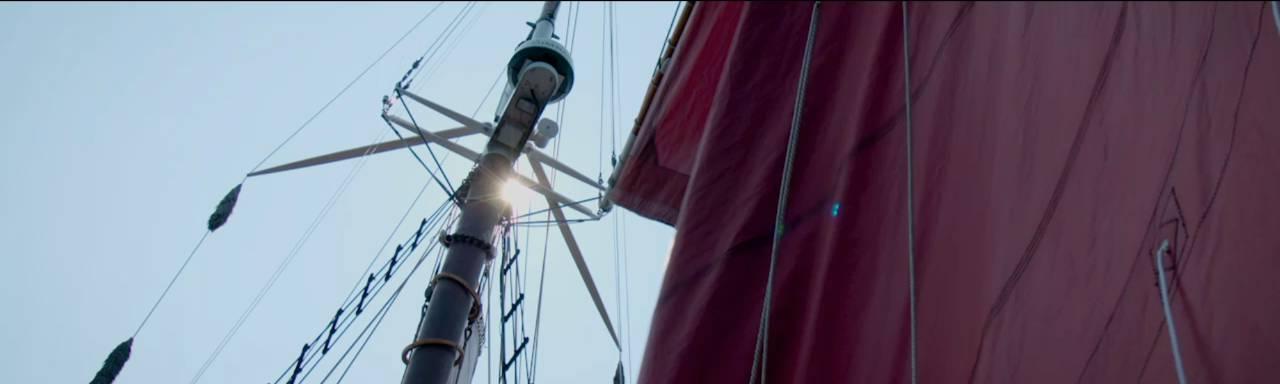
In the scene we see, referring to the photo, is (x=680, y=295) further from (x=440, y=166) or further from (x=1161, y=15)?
(x=440, y=166)

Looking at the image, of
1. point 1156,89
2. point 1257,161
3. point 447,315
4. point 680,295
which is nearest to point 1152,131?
point 1156,89

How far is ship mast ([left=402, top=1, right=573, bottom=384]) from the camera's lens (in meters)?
4.84

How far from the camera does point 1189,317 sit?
206cm

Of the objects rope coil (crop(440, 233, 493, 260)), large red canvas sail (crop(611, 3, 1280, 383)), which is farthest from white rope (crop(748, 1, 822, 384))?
rope coil (crop(440, 233, 493, 260))

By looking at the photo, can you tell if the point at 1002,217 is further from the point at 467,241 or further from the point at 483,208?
the point at 483,208

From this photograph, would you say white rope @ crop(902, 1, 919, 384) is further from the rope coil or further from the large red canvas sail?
the rope coil

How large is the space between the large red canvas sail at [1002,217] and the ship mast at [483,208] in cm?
310

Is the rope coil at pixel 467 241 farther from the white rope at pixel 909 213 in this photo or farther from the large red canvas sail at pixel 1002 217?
the white rope at pixel 909 213

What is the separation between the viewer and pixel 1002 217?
197 cm

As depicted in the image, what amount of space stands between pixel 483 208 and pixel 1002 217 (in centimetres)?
445

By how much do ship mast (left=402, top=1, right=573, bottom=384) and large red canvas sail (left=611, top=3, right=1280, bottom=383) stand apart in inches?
122

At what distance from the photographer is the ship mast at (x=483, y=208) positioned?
190 inches

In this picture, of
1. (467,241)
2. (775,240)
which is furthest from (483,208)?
(775,240)

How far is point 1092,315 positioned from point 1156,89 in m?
0.53
